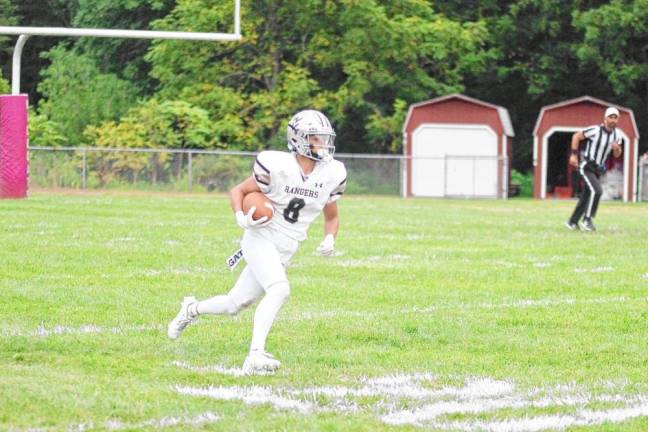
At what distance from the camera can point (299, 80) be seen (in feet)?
131

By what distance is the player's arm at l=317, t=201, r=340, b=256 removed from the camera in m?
7.91

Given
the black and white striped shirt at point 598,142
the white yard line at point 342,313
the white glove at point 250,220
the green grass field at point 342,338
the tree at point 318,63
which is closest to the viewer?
the green grass field at point 342,338

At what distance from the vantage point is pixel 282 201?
766 cm

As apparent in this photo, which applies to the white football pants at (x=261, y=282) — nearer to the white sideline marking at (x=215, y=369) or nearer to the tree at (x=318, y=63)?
the white sideline marking at (x=215, y=369)

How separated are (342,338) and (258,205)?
4.57 ft

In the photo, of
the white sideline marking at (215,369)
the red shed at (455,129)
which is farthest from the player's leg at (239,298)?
the red shed at (455,129)

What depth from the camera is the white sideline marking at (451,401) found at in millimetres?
5961

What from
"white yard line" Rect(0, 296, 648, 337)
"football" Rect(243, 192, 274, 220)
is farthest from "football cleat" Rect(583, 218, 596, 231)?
"football" Rect(243, 192, 274, 220)

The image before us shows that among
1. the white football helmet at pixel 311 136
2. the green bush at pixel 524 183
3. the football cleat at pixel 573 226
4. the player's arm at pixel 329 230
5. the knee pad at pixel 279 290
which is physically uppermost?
the white football helmet at pixel 311 136

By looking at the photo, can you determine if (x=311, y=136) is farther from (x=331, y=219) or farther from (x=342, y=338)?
(x=342, y=338)

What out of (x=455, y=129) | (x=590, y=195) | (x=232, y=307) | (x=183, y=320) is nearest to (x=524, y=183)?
(x=455, y=129)

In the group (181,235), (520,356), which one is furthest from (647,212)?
(520,356)

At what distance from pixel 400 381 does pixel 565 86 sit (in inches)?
1513

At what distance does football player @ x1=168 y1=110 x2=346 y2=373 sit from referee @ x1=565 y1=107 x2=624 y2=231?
11891 millimetres
